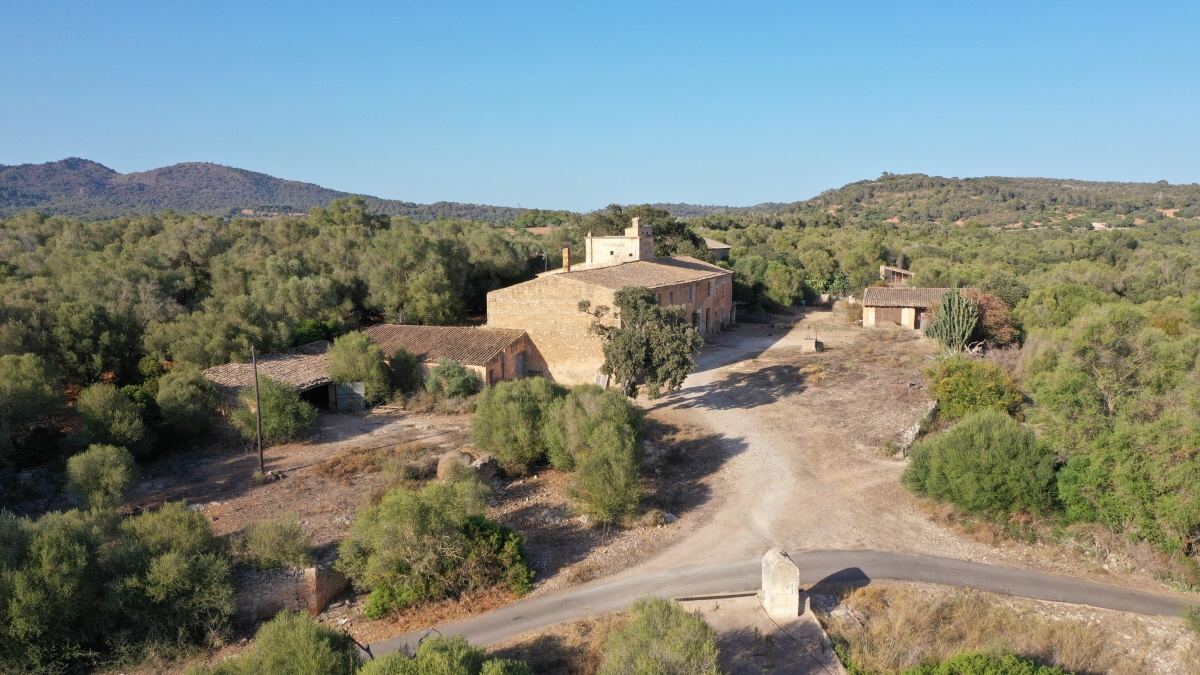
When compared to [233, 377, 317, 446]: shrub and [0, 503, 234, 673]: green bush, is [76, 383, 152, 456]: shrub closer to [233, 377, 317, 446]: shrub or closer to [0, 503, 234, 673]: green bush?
[233, 377, 317, 446]: shrub

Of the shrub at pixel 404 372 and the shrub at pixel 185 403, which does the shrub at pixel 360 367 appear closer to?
the shrub at pixel 404 372

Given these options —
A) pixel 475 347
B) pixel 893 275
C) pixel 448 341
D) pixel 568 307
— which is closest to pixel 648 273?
pixel 568 307

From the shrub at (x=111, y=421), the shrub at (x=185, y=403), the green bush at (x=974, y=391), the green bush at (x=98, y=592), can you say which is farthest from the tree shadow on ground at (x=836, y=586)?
the shrub at (x=185, y=403)

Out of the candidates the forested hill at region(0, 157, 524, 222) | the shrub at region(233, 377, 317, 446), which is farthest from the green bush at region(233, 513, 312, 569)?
the forested hill at region(0, 157, 524, 222)

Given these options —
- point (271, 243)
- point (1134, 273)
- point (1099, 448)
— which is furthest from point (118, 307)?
point (1134, 273)

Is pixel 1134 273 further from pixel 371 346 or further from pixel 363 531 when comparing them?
pixel 363 531

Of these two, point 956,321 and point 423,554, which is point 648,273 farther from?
point 423,554
